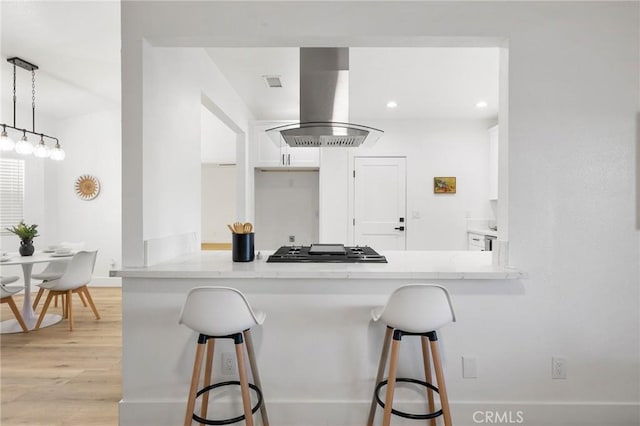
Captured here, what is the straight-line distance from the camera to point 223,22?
2074 mm

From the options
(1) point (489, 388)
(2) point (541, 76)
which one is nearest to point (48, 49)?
(2) point (541, 76)

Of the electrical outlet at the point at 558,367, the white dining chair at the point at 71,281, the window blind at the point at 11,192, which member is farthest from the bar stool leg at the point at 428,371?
the window blind at the point at 11,192

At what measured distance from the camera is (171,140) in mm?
2432

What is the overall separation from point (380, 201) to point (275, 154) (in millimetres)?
1658

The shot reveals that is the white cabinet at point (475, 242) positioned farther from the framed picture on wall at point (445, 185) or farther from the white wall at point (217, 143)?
the white wall at point (217, 143)

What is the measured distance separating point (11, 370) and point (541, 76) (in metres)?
4.16

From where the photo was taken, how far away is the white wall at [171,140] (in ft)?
6.97

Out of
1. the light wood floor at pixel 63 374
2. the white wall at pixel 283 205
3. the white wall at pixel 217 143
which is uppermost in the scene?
the white wall at pixel 217 143

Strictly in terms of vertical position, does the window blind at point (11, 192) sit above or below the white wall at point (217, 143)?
below

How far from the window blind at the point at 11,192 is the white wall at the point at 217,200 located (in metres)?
2.75

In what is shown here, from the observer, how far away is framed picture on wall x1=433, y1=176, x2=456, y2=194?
17.4 ft

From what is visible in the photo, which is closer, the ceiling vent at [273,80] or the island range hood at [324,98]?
the island range hood at [324,98]

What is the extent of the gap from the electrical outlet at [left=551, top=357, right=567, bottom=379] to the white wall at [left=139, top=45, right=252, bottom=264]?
2.34 meters

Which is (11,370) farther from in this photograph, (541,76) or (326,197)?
(541,76)
